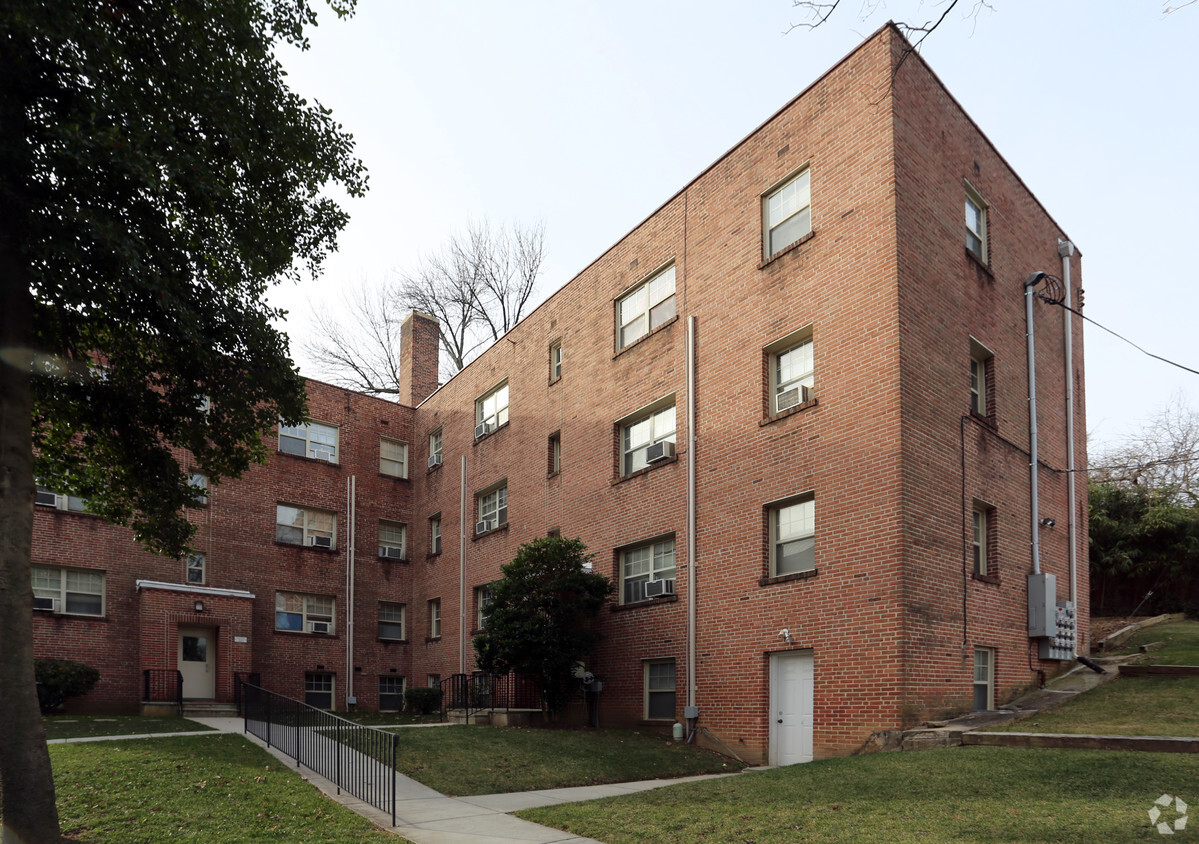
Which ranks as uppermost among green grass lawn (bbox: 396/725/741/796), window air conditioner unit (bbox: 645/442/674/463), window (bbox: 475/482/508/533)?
window air conditioner unit (bbox: 645/442/674/463)

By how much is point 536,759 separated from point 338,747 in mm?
3393

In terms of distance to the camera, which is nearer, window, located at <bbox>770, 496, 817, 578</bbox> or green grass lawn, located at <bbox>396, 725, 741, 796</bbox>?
green grass lawn, located at <bbox>396, 725, 741, 796</bbox>

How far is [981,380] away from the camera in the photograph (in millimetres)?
16922

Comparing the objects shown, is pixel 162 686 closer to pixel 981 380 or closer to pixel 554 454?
pixel 554 454

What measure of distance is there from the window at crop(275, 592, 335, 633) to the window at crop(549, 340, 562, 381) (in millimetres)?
10673

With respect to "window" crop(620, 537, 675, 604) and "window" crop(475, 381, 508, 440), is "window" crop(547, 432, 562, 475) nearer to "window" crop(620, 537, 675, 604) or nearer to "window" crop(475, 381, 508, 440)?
"window" crop(475, 381, 508, 440)

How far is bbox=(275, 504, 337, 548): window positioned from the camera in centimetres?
2773

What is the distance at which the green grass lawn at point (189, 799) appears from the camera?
376 inches

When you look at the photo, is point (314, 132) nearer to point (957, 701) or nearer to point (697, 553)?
point (697, 553)

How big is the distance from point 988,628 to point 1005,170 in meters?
9.17

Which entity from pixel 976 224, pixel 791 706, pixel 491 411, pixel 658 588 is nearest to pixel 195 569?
pixel 491 411

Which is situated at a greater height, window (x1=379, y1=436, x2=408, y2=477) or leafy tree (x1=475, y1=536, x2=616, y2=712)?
window (x1=379, y1=436, x2=408, y2=477)

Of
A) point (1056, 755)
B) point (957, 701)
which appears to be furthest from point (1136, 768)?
point (957, 701)

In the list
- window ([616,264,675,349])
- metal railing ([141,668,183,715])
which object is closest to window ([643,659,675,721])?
window ([616,264,675,349])
